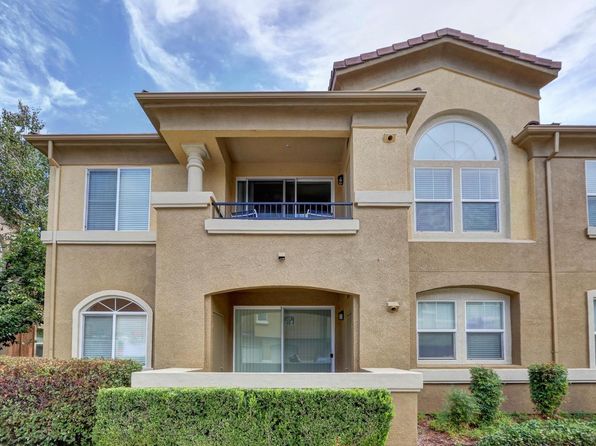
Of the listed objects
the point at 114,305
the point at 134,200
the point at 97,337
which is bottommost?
the point at 97,337

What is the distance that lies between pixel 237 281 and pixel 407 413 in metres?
3.97

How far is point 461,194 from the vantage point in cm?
1180

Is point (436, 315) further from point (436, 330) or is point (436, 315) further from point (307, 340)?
point (307, 340)

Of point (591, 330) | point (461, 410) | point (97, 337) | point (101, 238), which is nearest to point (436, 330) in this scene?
point (461, 410)

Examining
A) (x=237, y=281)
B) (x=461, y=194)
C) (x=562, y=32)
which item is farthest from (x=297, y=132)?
(x=562, y=32)

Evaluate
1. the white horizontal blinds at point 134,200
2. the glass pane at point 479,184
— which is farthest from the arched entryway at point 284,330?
the glass pane at point 479,184

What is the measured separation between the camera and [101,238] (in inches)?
468

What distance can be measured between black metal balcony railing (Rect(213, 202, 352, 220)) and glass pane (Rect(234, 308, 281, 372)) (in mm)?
2583

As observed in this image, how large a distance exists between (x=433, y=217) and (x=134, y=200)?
7.50m

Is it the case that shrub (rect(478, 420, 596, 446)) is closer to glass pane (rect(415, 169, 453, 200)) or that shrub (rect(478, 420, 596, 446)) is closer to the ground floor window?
glass pane (rect(415, 169, 453, 200))

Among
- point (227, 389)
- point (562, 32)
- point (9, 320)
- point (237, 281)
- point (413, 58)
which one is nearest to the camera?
point (227, 389)

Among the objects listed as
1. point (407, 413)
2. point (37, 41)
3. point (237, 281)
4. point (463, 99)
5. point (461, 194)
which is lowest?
point (407, 413)

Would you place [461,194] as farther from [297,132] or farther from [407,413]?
[407,413]

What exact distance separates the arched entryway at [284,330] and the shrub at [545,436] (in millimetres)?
5363
